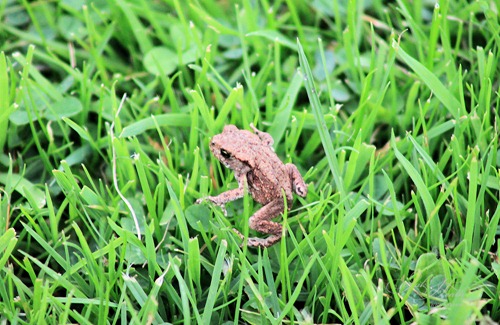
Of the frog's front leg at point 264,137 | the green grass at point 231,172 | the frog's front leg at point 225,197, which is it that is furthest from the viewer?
the frog's front leg at point 264,137

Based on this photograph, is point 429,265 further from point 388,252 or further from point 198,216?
point 198,216

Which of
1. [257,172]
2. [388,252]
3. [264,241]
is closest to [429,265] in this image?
[388,252]

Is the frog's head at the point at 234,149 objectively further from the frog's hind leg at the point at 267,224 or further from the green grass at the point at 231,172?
the frog's hind leg at the point at 267,224

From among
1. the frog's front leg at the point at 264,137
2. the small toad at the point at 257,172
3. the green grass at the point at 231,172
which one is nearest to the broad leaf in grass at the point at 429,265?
the green grass at the point at 231,172

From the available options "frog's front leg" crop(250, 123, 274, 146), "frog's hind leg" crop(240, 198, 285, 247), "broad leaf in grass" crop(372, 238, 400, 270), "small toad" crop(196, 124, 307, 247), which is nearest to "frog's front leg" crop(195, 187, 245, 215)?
"small toad" crop(196, 124, 307, 247)

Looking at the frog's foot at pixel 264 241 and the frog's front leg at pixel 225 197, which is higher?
the frog's front leg at pixel 225 197

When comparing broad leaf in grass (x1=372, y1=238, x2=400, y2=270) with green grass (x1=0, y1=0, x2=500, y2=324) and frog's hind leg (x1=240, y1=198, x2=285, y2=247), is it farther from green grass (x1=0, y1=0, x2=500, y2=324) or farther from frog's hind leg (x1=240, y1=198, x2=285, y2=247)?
frog's hind leg (x1=240, y1=198, x2=285, y2=247)

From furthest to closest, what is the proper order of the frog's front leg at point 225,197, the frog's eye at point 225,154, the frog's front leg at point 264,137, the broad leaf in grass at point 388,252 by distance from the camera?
the frog's front leg at point 264,137 < the frog's eye at point 225,154 < the frog's front leg at point 225,197 < the broad leaf in grass at point 388,252

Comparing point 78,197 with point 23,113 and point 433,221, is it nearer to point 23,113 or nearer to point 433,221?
point 23,113
